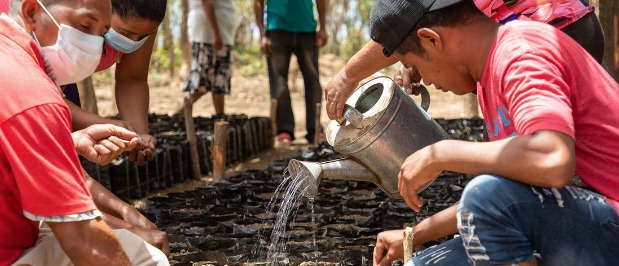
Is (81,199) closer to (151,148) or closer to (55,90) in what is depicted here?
(55,90)

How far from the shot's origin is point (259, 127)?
6.23 m

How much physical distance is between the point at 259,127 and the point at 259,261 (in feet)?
11.3

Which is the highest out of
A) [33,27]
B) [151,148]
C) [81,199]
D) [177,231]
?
[33,27]

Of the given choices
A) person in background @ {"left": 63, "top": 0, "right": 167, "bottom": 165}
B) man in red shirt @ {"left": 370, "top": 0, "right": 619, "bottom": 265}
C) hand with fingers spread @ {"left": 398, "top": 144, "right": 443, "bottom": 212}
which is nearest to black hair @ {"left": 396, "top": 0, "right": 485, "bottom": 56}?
man in red shirt @ {"left": 370, "top": 0, "right": 619, "bottom": 265}

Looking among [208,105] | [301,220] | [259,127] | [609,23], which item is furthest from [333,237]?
[208,105]

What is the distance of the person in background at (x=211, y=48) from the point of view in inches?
263

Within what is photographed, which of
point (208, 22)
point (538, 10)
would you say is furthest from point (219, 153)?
point (538, 10)

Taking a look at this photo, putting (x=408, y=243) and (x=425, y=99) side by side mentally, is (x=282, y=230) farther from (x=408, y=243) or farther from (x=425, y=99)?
(x=408, y=243)

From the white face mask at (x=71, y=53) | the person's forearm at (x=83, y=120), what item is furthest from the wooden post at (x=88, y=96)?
the white face mask at (x=71, y=53)

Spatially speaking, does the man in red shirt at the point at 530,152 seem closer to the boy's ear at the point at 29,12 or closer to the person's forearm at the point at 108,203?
the boy's ear at the point at 29,12

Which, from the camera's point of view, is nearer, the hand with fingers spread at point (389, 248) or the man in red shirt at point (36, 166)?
the man in red shirt at point (36, 166)

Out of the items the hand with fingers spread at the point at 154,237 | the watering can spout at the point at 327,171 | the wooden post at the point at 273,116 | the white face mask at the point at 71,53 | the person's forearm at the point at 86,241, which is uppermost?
the white face mask at the point at 71,53

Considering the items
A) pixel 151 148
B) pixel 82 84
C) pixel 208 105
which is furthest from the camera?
pixel 208 105

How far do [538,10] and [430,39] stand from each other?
809 mm
